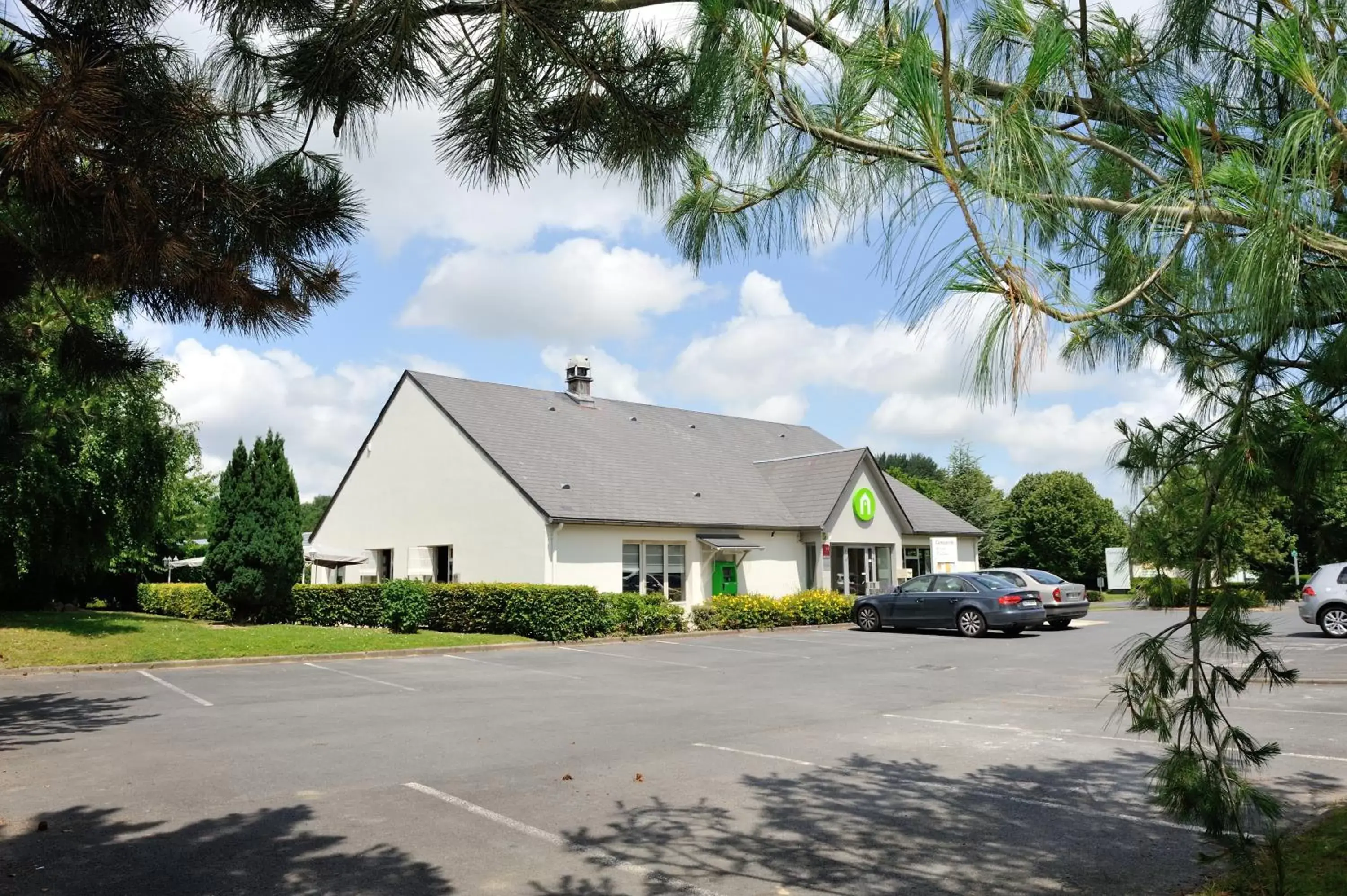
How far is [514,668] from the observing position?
16.4m

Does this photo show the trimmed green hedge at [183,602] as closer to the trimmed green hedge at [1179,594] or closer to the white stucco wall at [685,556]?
the white stucco wall at [685,556]

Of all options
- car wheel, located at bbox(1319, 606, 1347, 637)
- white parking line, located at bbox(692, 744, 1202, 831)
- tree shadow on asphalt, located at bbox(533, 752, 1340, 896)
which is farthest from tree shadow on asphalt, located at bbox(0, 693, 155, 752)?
car wheel, located at bbox(1319, 606, 1347, 637)

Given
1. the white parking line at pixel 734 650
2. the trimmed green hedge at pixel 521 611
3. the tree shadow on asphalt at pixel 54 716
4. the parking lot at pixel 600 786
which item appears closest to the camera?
the parking lot at pixel 600 786

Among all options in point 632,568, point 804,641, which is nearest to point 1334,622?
point 804,641

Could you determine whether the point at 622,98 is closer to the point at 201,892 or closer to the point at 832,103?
the point at 832,103

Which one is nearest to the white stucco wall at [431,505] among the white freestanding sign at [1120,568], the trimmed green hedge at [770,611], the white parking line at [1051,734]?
the trimmed green hedge at [770,611]

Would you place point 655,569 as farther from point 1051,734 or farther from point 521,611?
point 1051,734

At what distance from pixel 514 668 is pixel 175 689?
5.24 metres

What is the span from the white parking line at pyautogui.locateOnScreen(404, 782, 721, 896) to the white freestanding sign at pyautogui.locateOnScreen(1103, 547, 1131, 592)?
8.37 feet

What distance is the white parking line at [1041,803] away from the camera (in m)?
6.20

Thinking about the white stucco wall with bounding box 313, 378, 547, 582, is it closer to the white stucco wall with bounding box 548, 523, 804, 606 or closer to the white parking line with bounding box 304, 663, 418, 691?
the white stucco wall with bounding box 548, 523, 804, 606

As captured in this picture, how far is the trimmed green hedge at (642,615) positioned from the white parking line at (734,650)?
1.26m

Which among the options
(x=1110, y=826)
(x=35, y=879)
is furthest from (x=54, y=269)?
(x=1110, y=826)

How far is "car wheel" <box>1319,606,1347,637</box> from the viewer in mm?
20500
